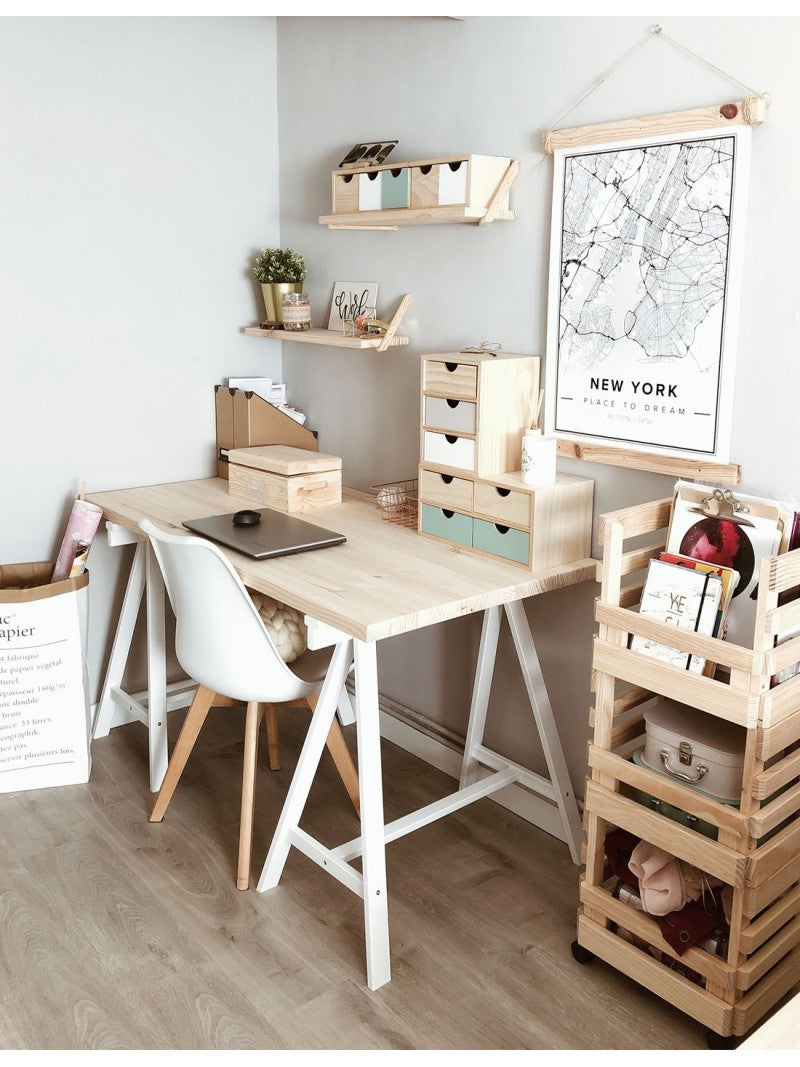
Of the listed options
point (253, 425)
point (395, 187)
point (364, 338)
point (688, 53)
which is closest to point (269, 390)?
point (253, 425)

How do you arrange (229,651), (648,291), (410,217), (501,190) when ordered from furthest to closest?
(410,217) < (501,190) < (229,651) < (648,291)

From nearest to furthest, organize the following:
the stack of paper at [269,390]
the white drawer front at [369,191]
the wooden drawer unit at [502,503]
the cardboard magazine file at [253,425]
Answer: the wooden drawer unit at [502,503] < the white drawer front at [369,191] < the cardboard magazine file at [253,425] < the stack of paper at [269,390]

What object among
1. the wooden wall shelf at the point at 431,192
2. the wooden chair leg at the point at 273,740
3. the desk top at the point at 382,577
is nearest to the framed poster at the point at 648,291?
the wooden wall shelf at the point at 431,192

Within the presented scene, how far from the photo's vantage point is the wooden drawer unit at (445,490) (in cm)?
229

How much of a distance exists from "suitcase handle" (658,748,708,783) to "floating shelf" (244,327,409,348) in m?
1.32

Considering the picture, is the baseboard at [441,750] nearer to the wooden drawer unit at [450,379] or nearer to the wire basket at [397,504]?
the wire basket at [397,504]

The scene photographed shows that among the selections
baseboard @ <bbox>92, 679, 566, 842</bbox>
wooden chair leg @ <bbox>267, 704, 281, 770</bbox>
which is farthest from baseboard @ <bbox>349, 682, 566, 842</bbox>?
wooden chair leg @ <bbox>267, 704, 281, 770</bbox>

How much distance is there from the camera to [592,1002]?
1914 millimetres

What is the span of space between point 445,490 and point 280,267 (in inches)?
42.6

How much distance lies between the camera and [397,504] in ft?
8.49

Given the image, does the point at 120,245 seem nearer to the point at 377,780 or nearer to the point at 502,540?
the point at 502,540

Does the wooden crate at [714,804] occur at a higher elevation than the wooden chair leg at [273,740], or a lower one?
higher

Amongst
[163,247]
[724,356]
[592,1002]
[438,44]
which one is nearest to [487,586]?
[724,356]

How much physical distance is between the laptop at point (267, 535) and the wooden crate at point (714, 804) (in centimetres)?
76
